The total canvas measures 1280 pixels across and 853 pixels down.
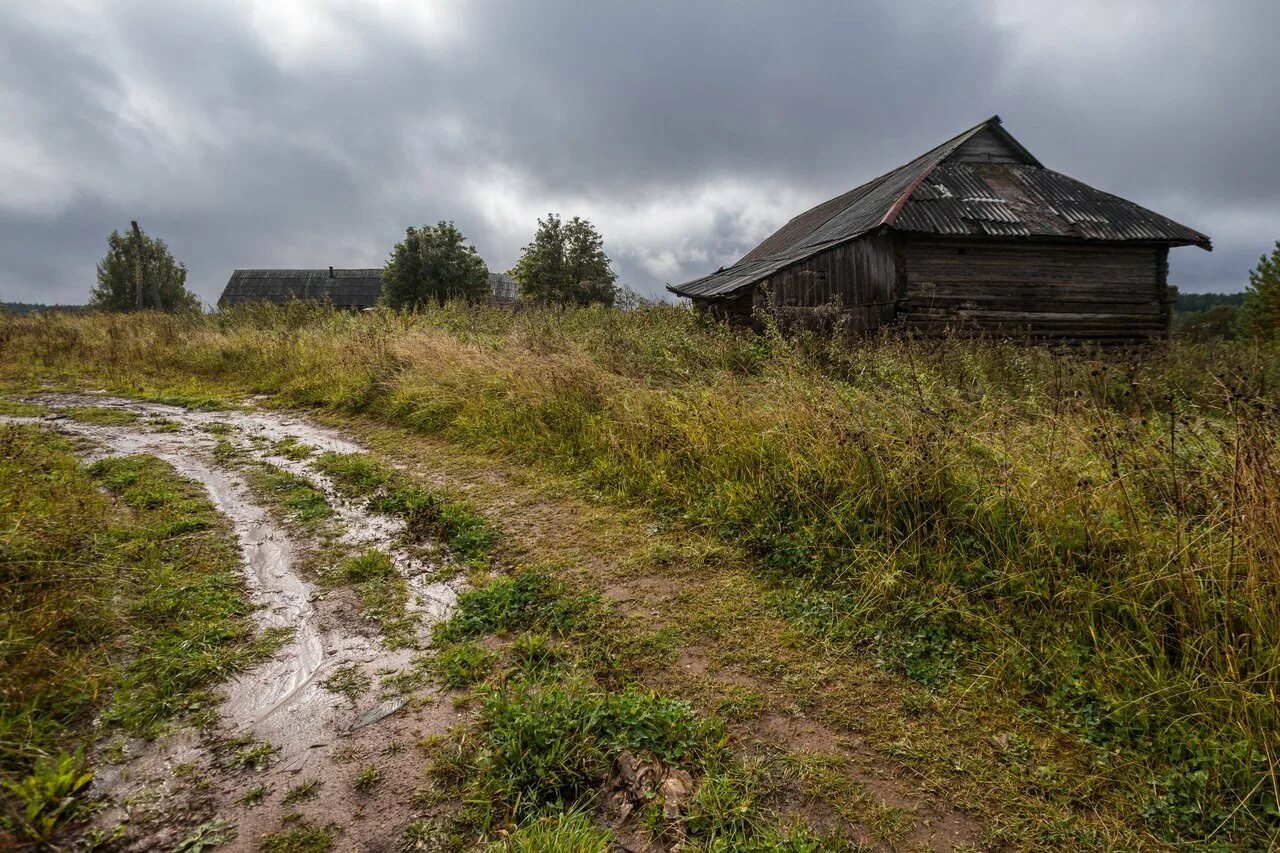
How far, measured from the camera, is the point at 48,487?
12.8 ft

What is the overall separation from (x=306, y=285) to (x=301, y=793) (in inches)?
1728

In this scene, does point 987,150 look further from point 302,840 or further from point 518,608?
point 302,840

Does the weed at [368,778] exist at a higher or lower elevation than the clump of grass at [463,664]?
lower

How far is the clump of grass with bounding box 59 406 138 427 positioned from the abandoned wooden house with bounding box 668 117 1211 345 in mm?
10993

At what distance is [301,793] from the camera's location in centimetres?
190

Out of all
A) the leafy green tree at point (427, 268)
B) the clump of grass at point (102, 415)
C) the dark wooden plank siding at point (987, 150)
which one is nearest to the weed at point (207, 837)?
the clump of grass at point (102, 415)

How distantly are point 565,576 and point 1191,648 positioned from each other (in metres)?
2.88

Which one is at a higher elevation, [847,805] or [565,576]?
[565,576]

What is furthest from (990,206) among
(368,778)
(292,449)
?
(368,778)

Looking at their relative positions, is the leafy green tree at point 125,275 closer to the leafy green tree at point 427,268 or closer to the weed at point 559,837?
the leafy green tree at point 427,268

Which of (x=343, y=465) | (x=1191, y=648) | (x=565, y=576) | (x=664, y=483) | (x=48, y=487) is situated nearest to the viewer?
(x=1191, y=648)

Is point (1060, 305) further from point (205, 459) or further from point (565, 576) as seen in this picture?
point (205, 459)

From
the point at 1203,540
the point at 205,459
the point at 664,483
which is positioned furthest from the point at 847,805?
the point at 205,459

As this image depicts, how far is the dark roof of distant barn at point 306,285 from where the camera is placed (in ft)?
125
